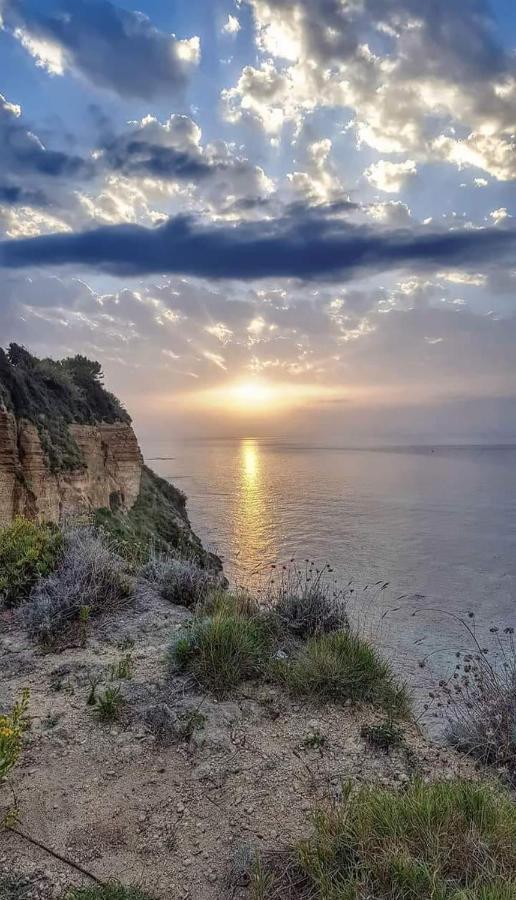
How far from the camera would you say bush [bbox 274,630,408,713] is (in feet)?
15.3

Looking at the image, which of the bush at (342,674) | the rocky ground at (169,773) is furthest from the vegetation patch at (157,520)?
the rocky ground at (169,773)

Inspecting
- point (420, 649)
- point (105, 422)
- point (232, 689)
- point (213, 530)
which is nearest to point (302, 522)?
point (213, 530)

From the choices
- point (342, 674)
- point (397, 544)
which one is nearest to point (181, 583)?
point (342, 674)

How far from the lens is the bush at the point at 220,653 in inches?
188

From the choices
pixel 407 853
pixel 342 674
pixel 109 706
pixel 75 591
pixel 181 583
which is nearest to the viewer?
pixel 407 853

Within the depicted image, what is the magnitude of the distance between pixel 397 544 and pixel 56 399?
2015 cm

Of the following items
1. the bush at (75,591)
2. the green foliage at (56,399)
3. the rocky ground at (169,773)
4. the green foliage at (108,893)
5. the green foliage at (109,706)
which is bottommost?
the rocky ground at (169,773)

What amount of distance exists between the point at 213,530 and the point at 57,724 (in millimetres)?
33951

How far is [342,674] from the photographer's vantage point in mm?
4785

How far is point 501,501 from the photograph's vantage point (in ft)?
153

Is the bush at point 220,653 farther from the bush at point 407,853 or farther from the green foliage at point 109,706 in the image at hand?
the bush at point 407,853

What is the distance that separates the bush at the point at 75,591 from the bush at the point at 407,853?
4.05m

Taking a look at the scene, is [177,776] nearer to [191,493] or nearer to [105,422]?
[105,422]

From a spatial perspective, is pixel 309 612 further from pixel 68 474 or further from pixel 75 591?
pixel 68 474
